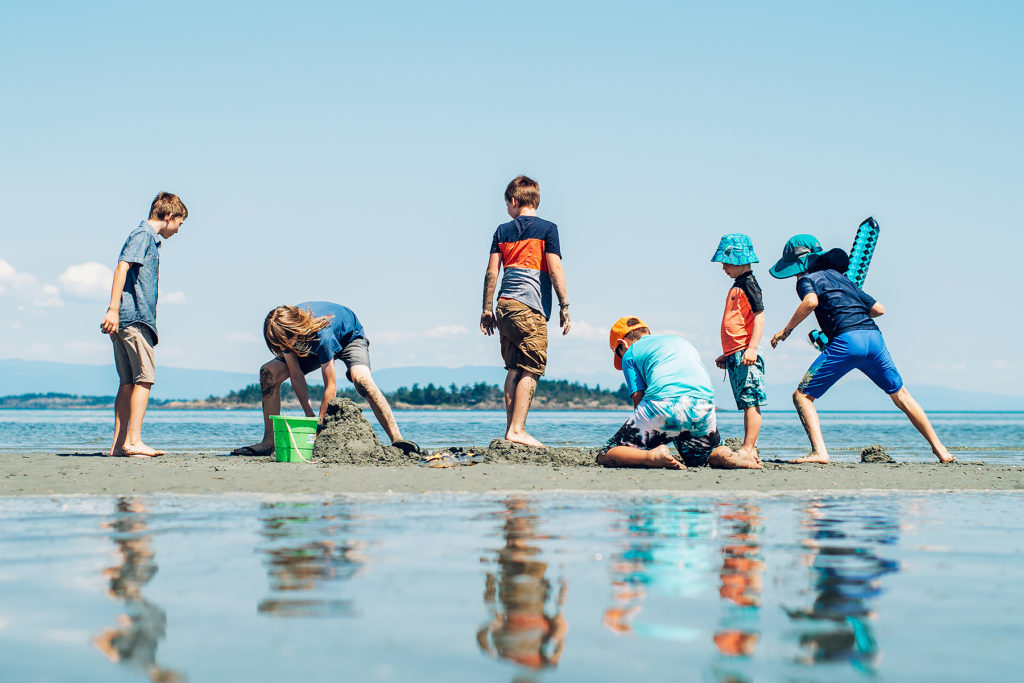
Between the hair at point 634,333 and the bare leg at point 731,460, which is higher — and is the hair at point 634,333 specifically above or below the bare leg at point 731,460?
above

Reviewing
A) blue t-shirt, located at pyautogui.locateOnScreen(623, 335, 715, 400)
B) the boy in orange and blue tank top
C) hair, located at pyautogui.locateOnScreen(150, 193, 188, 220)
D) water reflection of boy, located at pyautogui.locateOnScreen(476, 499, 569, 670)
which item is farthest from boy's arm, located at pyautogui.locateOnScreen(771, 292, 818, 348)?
hair, located at pyautogui.locateOnScreen(150, 193, 188, 220)

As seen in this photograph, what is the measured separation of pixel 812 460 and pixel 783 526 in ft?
12.7

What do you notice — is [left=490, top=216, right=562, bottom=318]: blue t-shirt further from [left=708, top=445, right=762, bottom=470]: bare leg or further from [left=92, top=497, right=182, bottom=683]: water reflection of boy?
[left=92, top=497, right=182, bottom=683]: water reflection of boy

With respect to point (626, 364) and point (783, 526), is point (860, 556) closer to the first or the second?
point (783, 526)

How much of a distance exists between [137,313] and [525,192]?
357 cm

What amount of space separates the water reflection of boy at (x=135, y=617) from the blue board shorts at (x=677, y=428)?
4.09 metres

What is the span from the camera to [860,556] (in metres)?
3.52

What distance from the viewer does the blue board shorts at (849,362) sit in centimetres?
769

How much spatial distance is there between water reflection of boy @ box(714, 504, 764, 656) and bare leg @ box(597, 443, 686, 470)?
8.41 feet

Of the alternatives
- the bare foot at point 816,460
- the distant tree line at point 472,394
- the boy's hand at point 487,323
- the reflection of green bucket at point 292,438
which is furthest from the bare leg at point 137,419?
the distant tree line at point 472,394

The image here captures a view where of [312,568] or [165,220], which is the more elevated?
[165,220]

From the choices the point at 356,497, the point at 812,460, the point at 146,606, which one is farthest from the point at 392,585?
the point at 812,460

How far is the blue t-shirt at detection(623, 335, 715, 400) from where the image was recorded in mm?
7016

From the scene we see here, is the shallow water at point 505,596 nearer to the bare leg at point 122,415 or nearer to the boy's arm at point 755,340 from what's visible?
the boy's arm at point 755,340
